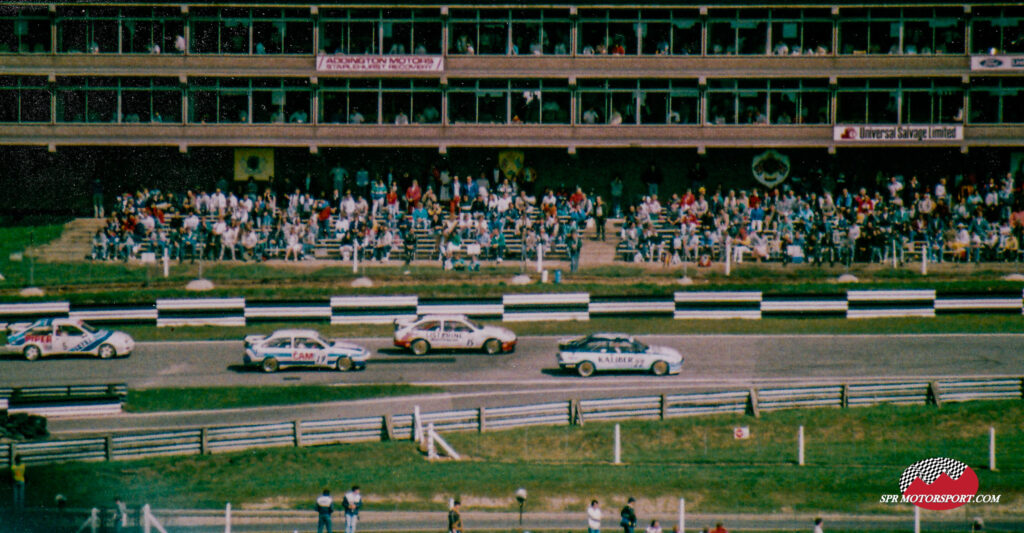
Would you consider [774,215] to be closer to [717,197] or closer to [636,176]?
[717,197]

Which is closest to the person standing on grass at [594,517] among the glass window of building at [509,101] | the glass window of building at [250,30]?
the glass window of building at [509,101]

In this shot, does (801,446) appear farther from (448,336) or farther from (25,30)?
(25,30)

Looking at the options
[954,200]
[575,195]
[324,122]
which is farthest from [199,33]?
[954,200]

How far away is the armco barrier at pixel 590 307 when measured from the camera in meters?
35.4

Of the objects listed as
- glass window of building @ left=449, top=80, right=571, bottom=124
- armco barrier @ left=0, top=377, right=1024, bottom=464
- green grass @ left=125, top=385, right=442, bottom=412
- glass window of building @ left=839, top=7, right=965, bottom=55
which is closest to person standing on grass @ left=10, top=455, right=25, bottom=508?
armco barrier @ left=0, top=377, right=1024, bottom=464

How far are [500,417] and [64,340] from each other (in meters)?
12.6

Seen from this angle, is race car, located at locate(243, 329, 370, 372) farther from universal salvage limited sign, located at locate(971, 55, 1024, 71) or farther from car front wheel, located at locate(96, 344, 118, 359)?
universal salvage limited sign, located at locate(971, 55, 1024, 71)

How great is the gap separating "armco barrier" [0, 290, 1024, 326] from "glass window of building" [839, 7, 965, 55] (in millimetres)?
14555

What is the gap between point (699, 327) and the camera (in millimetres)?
35406

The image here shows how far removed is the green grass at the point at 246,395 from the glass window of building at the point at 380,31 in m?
21.6

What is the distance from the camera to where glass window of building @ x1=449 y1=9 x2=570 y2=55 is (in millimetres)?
47812

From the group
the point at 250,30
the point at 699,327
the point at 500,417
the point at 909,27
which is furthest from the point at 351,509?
the point at 909,27

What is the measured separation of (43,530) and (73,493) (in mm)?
2168

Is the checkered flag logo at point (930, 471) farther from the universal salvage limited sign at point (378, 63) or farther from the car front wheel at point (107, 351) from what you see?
the universal salvage limited sign at point (378, 63)
